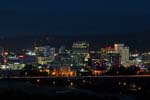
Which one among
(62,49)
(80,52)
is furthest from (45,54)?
(80,52)

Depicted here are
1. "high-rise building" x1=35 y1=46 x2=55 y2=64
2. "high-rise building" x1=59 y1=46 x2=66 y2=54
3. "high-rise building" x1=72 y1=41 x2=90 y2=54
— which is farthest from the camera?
"high-rise building" x1=72 y1=41 x2=90 y2=54

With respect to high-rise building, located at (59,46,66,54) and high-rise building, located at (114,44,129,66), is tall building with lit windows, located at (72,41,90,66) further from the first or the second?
high-rise building, located at (114,44,129,66)

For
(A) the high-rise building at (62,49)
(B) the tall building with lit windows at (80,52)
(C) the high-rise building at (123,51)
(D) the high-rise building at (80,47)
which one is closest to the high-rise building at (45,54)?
(A) the high-rise building at (62,49)

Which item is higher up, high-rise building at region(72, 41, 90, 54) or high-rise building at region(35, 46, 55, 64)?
high-rise building at region(72, 41, 90, 54)

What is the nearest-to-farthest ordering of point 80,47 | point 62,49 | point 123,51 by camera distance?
point 123,51 → point 80,47 → point 62,49

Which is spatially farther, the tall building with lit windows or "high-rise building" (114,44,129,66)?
the tall building with lit windows

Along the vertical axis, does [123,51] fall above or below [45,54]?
above

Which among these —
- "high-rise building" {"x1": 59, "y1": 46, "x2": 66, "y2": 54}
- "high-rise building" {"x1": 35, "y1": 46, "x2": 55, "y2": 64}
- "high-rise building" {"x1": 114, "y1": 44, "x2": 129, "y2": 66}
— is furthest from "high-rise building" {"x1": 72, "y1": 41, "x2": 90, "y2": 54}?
"high-rise building" {"x1": 114, "y1": 44, "x2": 129, "y2": 66}

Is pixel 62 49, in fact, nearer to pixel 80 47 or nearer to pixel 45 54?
pixel 80 47

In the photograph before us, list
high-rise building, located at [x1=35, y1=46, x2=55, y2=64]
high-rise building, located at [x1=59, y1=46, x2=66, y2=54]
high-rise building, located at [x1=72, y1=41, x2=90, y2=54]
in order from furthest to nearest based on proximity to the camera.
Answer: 1. high-rise building, located at [x1=72, y1=41, x2=90, y2=54]
2. high-rise building, located at [x1=59, y1=46, x2=66, y2=54]
3. high-rise building, located at [x1=35, y1=46, x2=55, y2=64]

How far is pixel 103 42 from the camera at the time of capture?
5516 cm
